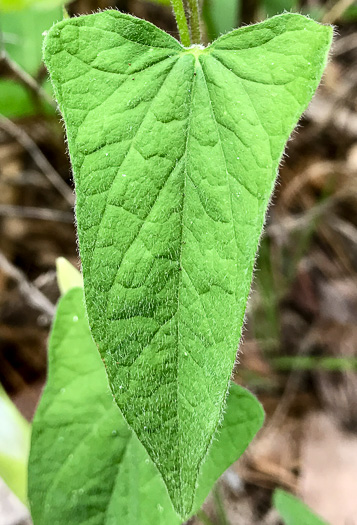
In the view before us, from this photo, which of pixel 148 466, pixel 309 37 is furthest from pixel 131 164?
pixel 148 466

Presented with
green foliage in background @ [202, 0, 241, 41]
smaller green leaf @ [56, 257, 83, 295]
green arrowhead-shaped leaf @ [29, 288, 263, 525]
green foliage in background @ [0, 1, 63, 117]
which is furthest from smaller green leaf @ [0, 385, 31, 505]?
green foliage in background @ [202, 0, 241, 41]

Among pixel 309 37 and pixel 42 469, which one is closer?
pixel 309 37

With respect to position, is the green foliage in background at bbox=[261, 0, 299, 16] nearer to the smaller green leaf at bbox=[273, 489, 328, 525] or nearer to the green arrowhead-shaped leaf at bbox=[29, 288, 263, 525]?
the green arrowhead-shaped leaf at bbox=[29, 288, 263, 525]

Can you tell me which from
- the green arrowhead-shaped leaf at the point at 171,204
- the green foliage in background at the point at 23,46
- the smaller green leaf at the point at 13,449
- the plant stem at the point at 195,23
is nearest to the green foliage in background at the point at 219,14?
the green foliage in background at the point at 23,46

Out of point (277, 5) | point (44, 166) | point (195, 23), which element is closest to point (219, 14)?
point (277, 5)

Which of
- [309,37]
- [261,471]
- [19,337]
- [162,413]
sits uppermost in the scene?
[309,37]

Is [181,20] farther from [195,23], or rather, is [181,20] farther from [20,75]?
[20,75]

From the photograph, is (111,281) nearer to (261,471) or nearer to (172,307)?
(172,307)
